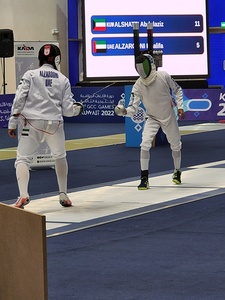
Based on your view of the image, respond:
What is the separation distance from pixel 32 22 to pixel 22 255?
26.5 meters

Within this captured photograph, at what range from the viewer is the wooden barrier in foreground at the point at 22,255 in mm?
4656

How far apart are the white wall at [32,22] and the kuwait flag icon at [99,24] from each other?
15.7 feet

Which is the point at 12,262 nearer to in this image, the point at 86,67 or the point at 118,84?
the point at 86,67

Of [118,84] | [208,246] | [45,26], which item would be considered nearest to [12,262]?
[208,246]

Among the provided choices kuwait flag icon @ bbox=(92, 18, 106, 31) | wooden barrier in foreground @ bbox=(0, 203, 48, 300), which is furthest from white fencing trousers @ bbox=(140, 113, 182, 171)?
kuwait flag icon @ bbox=(92, 18, 106, 31)

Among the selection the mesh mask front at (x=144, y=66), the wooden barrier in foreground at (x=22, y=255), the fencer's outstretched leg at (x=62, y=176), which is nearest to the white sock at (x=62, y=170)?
the fencer's outstretched leg at (x=62, y=176)

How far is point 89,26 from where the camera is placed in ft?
83.3

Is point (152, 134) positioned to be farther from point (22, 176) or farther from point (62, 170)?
point (22, 176)

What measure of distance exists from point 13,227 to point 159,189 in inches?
332

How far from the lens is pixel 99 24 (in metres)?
25.5

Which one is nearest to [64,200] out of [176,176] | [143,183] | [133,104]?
[143,183]

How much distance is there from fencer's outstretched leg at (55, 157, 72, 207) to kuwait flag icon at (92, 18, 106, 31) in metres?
14.2

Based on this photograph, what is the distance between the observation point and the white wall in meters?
30.0

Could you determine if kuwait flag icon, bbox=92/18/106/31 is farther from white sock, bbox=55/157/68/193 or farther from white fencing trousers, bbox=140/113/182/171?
white sock, bbox=55/157/68/193
